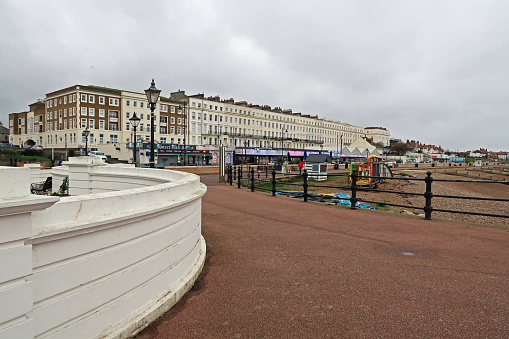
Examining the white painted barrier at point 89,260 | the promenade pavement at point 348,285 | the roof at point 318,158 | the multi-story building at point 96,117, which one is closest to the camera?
the white painted barrier at point 89,260

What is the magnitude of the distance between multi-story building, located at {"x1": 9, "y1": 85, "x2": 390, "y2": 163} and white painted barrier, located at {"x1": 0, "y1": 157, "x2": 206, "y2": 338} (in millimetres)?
47934

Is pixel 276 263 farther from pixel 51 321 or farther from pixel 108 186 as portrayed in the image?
pixel 108 186

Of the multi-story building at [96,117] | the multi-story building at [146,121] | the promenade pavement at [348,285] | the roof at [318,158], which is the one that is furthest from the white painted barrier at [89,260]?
the multi-story building at [96,117]

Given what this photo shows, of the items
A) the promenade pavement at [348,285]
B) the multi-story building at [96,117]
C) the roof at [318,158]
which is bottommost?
the promenade pavement at [348,285]

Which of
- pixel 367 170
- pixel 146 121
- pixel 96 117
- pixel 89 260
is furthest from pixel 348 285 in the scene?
pixel 146 121

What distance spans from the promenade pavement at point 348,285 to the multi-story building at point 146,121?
46.1 m

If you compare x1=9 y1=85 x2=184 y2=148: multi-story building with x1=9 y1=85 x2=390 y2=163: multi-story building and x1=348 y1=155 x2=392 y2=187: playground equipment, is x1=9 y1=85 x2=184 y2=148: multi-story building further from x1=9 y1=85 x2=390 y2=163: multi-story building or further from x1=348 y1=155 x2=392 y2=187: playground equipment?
x1=348 y1=155 x2=392 y2=187: playground equipment

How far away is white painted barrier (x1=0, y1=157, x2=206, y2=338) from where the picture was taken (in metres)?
1.82

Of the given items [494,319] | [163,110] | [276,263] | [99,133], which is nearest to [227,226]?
[276,263]

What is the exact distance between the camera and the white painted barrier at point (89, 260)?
1.82 metres

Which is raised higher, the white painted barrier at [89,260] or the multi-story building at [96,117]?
the multi-story building at [96,117]

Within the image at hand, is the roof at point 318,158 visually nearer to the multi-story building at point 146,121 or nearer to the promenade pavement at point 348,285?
the promenade pavement at point 348,285

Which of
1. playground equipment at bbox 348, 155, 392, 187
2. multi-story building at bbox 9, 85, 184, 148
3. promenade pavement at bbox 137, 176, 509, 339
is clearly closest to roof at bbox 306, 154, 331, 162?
playground equipment at bbox 348, 155, 392, 187

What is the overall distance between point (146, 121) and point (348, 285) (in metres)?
64.1
